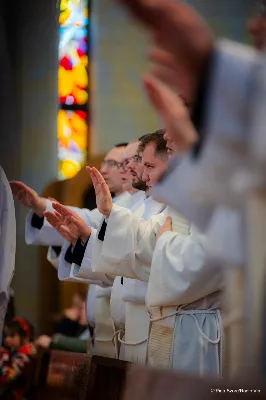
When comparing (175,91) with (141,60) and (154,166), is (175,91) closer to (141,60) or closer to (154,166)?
(141,60)

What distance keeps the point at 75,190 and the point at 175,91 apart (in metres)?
1.77

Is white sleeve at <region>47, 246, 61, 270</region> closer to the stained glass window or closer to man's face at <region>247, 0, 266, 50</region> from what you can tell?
the stained glass window

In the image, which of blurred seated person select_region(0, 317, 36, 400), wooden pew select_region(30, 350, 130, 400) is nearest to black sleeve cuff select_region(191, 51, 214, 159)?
wooden pew select_region(30, 350, 130, 400)

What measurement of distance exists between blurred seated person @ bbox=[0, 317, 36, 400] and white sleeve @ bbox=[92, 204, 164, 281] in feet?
2.81

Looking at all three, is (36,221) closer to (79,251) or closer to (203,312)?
(79,251)

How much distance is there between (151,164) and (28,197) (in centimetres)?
78

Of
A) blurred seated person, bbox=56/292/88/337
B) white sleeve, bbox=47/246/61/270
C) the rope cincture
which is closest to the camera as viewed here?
the rope cincture

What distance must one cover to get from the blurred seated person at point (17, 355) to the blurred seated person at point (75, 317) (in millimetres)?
419

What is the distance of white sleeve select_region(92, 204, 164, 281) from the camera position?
2869mm

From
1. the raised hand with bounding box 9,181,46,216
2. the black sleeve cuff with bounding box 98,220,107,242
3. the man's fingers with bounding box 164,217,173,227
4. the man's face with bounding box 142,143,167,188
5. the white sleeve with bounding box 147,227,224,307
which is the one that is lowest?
the white sleeve with bounding box 147,227,224,307

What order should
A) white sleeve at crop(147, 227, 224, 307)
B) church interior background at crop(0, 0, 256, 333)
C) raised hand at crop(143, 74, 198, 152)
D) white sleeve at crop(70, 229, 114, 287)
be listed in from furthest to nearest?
white sleeve at crop(70, 229, 114, 287) < church interior background at crop(0, 0, 256, 333) < white sleeve at crop(147, 227, 224, 307) < raised hand at crop(143, 74, 198, 152)

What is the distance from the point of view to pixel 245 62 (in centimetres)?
177

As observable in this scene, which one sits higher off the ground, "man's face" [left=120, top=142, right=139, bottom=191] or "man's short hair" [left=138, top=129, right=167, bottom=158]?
"man's face" [left=120, top=142, right=139, bottom=191]

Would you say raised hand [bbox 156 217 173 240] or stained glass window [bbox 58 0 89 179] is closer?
raised hand [bbox 156 217 173 240]
